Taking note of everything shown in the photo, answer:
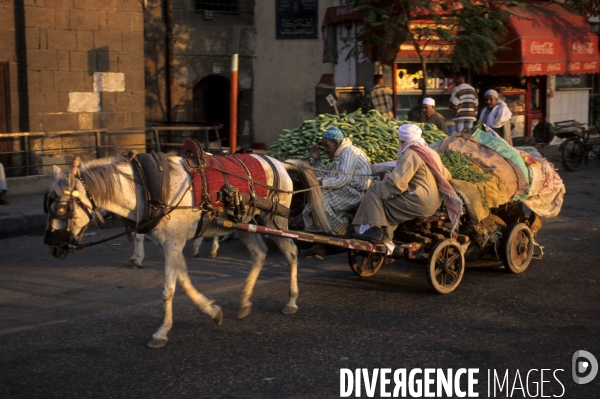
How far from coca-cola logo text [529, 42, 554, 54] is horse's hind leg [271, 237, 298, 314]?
11.7 metres

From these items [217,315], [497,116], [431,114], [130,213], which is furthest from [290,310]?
[497,116]

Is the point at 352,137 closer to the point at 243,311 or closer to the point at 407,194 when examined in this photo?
the point at 407,194

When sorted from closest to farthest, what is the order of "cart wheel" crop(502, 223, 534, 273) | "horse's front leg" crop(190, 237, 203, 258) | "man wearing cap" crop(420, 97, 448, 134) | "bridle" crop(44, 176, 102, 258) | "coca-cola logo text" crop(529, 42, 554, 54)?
"bridle" crop(44, 176, 102, 258) < "cart wheel" crop(502, 223, 534, 273) < "horse's front leg" crop(190, 237, 203, 258) < "man wearing cap" crop(420, 97, 448, 134) < "coca-cola logo text" crop(529, 42, 554, 54)

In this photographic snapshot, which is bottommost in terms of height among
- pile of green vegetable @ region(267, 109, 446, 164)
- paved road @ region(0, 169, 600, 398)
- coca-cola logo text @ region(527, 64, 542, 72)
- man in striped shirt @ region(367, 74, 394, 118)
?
paved road @ region(0, 169, 600, 398)

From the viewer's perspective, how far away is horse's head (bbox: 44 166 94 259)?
18.8 ft

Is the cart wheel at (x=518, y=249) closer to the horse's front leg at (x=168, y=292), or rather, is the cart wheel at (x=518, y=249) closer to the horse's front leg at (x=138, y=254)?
the horse's front leg at (x=168, y=292)

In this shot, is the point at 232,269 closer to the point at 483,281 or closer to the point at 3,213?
the point at 483,281

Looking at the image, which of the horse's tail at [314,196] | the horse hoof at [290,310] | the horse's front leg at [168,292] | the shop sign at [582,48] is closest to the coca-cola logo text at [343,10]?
the shop sign at [582,48]

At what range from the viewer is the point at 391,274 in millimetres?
8391

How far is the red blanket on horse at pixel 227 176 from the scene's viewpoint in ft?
21.0

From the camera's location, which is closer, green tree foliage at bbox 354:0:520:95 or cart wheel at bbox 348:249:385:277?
cart wheel at bbox 348:249:385:277

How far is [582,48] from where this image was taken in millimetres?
18594

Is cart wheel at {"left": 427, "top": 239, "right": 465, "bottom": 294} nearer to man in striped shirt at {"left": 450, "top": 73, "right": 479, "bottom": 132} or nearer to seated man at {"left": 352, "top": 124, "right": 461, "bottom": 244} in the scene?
seated man at {"left": 352, "top": 124, "right": 461, "bottom": 244}

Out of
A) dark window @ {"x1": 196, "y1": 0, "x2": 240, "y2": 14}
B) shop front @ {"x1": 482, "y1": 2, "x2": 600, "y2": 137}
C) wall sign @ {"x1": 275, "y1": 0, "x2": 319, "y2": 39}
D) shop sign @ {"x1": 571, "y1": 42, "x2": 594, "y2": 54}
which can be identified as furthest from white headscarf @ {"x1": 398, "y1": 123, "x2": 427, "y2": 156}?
shop sign @ {"x1": 571, "y1": 42, "x2": 594, "y2": 54}
